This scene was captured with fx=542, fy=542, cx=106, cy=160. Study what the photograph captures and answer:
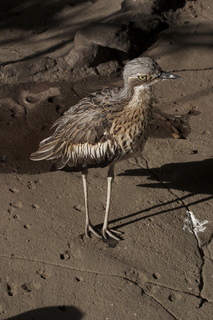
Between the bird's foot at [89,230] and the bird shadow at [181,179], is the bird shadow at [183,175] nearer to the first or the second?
the bird shadow at [181,179]

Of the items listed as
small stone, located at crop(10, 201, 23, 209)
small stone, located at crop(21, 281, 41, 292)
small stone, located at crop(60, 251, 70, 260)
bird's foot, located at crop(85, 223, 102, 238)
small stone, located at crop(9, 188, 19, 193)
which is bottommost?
bird's foot, located at crop(85, 223, 102, 238)

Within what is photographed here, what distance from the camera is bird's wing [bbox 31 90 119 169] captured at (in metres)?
4.81

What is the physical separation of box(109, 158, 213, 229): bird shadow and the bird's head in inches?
51.4

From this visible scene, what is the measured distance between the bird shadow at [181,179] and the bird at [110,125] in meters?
0.65

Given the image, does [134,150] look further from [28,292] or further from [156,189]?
[28,292]

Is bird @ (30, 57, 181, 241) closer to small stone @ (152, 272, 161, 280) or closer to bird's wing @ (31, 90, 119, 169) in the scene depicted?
bird's wing @ (31, 90, 119, 169)

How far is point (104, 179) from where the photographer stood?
5.66 m

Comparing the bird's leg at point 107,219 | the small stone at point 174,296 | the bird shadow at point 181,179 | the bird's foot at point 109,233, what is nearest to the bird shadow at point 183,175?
the bird shadow at point 181,179

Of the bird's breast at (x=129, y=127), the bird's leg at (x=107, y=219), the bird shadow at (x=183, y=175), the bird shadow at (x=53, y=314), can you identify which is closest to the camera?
the bird shadow at (x=53, y=314)

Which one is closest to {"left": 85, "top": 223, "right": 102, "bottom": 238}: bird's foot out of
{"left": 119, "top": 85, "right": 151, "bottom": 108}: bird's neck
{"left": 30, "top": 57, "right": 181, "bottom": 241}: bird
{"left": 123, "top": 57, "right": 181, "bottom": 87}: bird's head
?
{"left": 30, "top": 57, "right": 181, "bottom": 241}: bird

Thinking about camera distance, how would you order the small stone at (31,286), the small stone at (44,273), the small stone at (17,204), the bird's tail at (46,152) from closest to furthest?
1. the small stone at (31,286)
2. the small stone at (44,273)
3. the bird's tail at (46,152)
4. the small stone at (17,204)

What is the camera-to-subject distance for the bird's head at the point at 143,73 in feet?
14.9

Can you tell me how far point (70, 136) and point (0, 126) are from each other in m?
1.55

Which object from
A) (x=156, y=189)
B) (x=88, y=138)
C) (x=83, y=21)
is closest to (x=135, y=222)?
(x=156, y=189)
